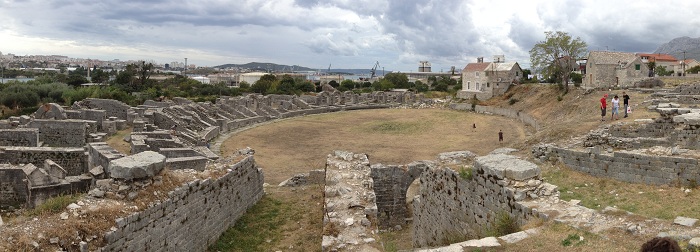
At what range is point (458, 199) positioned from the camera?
9.77 metres

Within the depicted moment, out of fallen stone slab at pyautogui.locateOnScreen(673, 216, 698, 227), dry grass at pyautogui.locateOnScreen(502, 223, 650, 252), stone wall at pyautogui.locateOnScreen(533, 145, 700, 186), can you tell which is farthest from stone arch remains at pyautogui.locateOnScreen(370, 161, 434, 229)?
fallen stone slab at pyautogui.locateOnScreen(673, 216, 698, 227)

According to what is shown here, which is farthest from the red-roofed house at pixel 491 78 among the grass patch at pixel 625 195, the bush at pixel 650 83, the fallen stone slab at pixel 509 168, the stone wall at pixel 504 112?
the fallen stone slab at pixel 509 168

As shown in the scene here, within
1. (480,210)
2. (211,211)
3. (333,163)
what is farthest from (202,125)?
(480,210)

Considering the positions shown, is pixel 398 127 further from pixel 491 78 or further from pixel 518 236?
pixel 518 236

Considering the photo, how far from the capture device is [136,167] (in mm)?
7383

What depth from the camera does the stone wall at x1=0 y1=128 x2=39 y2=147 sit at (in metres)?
17.0

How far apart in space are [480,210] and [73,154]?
12.8 metres

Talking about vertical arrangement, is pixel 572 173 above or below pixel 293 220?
above

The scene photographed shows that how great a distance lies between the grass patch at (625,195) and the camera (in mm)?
8766

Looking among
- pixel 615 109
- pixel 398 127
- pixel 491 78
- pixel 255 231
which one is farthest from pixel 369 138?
pixel 491 78

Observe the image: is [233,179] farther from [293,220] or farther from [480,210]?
[480,210]

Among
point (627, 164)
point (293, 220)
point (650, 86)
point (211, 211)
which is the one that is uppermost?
point (650, 86)

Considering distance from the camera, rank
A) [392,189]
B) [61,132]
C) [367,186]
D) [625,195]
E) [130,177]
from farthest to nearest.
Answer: [61,132], [392,189], [367,186], [625,195], [130,177]

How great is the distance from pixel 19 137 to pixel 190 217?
13.0m
